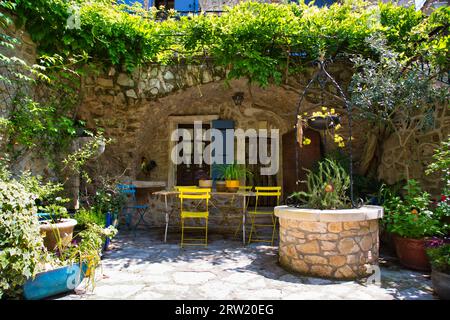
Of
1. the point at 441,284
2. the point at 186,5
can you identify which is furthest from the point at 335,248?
the point at 186,5

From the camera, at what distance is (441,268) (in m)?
2.49

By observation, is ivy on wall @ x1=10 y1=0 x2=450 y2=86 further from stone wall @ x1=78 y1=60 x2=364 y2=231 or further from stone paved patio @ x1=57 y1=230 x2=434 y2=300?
stone paved patio @ x1=57 y1=230 x2=434 y2=300

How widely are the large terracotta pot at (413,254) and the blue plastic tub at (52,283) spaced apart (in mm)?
3156

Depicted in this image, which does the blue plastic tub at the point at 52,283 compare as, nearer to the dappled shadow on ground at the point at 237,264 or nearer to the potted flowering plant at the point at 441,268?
the dappled shadow on ground at the point at 237,264

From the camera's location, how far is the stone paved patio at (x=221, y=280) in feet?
7.89

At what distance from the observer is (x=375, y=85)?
12.7ft

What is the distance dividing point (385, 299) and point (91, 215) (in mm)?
2879

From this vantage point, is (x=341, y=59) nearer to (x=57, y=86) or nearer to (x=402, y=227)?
(x=402, y=227)

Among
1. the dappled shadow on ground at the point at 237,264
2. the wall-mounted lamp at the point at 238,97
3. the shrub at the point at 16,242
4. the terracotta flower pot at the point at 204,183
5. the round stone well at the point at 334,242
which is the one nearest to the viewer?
the shrub at the point at 16,242

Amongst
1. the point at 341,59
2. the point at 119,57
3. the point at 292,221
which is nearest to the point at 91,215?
the point at 292,221

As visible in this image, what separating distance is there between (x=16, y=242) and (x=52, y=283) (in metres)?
0.42

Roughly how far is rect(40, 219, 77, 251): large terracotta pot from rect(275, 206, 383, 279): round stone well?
6.74 feet

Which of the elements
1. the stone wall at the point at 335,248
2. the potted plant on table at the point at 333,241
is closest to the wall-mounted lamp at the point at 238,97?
the potted plant on table at the point at 333,241

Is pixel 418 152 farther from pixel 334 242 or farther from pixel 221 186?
pixel 221 186
